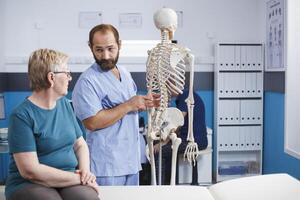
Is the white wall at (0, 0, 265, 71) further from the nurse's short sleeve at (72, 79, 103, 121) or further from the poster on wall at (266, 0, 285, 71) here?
the nurse's short sleeve at (72, 79, 103, 121)

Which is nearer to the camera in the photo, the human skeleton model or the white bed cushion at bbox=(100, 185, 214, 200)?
the white bed cushion at bbox=(100, 185, 214, 200)

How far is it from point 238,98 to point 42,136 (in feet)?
10.2

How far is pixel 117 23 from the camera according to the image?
176 inches

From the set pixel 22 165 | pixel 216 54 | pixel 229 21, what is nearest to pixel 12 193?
pixel 22 165

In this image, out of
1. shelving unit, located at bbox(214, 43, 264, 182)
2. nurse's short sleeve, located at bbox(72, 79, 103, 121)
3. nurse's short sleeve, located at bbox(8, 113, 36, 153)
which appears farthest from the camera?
shelving unit, located at bbox(214, 43, 264, 182)

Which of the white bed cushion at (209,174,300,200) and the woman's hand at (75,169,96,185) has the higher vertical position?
the woman's hand at (75,169,96,185)

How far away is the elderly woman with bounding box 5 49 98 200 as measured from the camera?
4.73 ft

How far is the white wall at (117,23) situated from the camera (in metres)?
4.39

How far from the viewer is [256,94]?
4277 mm

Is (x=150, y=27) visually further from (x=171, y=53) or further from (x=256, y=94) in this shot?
(x=171, y=53)

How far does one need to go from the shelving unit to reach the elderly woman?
289cm

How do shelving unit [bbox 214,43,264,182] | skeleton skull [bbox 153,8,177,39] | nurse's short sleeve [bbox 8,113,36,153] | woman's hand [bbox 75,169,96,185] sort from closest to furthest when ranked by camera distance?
nurse's short sleeve [bbox 8,113,36,153]
woman's hand [bbox 75,169,96,185]
skeleton skull [bbox 153,8,177,39]
shelving unit [bbox 214,43,264,182]

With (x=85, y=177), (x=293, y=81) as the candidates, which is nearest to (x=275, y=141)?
(x=293, y=81)

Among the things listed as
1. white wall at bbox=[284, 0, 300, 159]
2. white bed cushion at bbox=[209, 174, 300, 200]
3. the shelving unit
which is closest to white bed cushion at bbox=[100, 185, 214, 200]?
white bed cushion at bbox=[209, 174, 300, 200]
